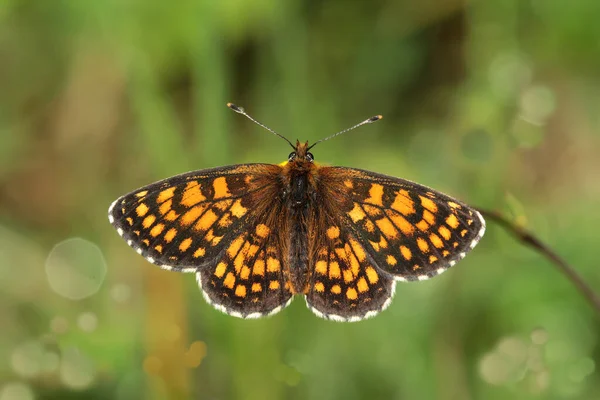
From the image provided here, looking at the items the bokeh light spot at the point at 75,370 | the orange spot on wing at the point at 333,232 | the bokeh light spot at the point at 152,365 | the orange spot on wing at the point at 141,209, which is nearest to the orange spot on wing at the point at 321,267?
the orange spot on wing at the point at 333,232

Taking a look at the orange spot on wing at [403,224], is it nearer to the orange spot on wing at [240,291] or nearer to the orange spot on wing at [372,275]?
the orange spot on wing at [372,275]

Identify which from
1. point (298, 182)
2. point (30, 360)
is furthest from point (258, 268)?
point (30, 360)

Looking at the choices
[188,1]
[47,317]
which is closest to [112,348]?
[47,317]

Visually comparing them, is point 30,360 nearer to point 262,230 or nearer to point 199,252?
point 199,252

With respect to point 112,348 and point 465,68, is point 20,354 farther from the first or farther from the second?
point 465,68

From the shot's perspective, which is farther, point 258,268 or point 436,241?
point 258,268

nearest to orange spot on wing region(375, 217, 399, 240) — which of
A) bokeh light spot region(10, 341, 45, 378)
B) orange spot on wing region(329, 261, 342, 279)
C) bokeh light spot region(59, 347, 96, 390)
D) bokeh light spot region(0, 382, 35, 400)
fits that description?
orange spot on wing region(329, 261, 342, 279)
